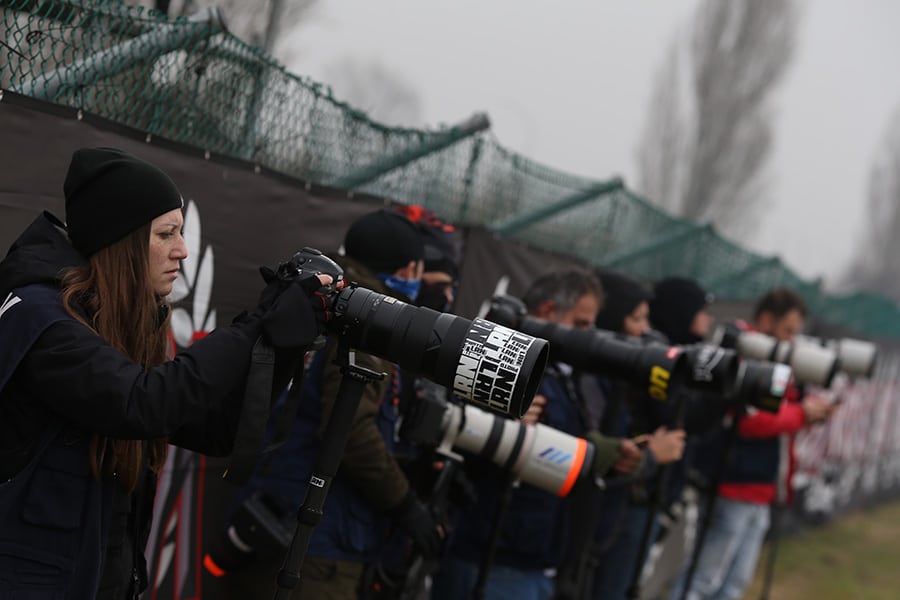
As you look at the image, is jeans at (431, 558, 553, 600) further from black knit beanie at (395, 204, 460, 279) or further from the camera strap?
the camera strap

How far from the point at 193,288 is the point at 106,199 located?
1.07 meters

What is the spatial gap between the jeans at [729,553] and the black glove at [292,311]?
3.74 meters

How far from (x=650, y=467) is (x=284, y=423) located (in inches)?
82.4

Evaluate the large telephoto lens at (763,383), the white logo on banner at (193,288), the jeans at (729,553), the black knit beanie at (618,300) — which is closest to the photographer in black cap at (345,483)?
the white logo on banner at (193,288)

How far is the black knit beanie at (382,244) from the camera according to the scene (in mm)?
2789

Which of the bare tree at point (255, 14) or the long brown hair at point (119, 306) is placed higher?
the bare tree at point (255, 14)

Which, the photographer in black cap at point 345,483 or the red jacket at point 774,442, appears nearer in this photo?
the photographer in black cap at point 345,483

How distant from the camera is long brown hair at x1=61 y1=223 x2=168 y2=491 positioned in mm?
1801

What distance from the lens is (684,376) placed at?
3650mm

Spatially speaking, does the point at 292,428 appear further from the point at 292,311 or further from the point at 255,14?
the point at 255,14

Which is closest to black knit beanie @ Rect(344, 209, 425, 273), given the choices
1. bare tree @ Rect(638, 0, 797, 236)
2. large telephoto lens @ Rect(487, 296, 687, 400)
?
large telephoto lens @ Rect(487, 296, 687, 400)

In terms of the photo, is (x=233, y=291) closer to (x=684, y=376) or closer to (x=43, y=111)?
(x=43, y=111)

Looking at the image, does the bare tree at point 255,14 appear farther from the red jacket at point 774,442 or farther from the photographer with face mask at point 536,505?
the red jacket at point 774,442

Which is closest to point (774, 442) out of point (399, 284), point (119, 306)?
point (399, 284)
